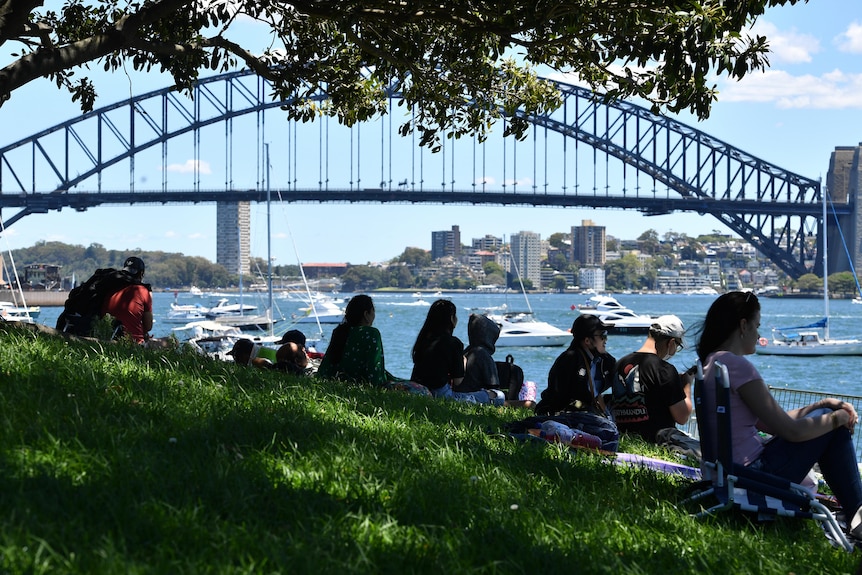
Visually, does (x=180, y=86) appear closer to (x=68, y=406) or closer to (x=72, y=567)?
(x=68, y=406)

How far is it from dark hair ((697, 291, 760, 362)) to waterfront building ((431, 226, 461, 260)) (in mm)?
135252

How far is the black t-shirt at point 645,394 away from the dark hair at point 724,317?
4.44 feet

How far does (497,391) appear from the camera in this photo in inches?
298

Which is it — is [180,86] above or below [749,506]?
above

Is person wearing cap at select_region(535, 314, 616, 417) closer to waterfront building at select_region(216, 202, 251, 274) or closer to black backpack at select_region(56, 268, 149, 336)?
black backpack at select_region(56, 268, 149, 336)

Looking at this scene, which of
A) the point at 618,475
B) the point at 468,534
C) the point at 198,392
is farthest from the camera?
the point at 198,392

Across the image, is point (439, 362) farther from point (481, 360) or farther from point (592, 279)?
point (592, 279)

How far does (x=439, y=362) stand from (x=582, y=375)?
132cm

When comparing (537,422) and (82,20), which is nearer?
(537,422)

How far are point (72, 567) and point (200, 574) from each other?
265mm

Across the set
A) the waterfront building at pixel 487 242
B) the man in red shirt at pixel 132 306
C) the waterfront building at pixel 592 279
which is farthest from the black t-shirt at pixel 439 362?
the waterfront building at pixel 487 242

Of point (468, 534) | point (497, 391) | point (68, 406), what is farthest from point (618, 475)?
point (497, 391)

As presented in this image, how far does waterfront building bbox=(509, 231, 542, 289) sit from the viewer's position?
124 meters

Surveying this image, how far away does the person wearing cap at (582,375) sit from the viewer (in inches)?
222
